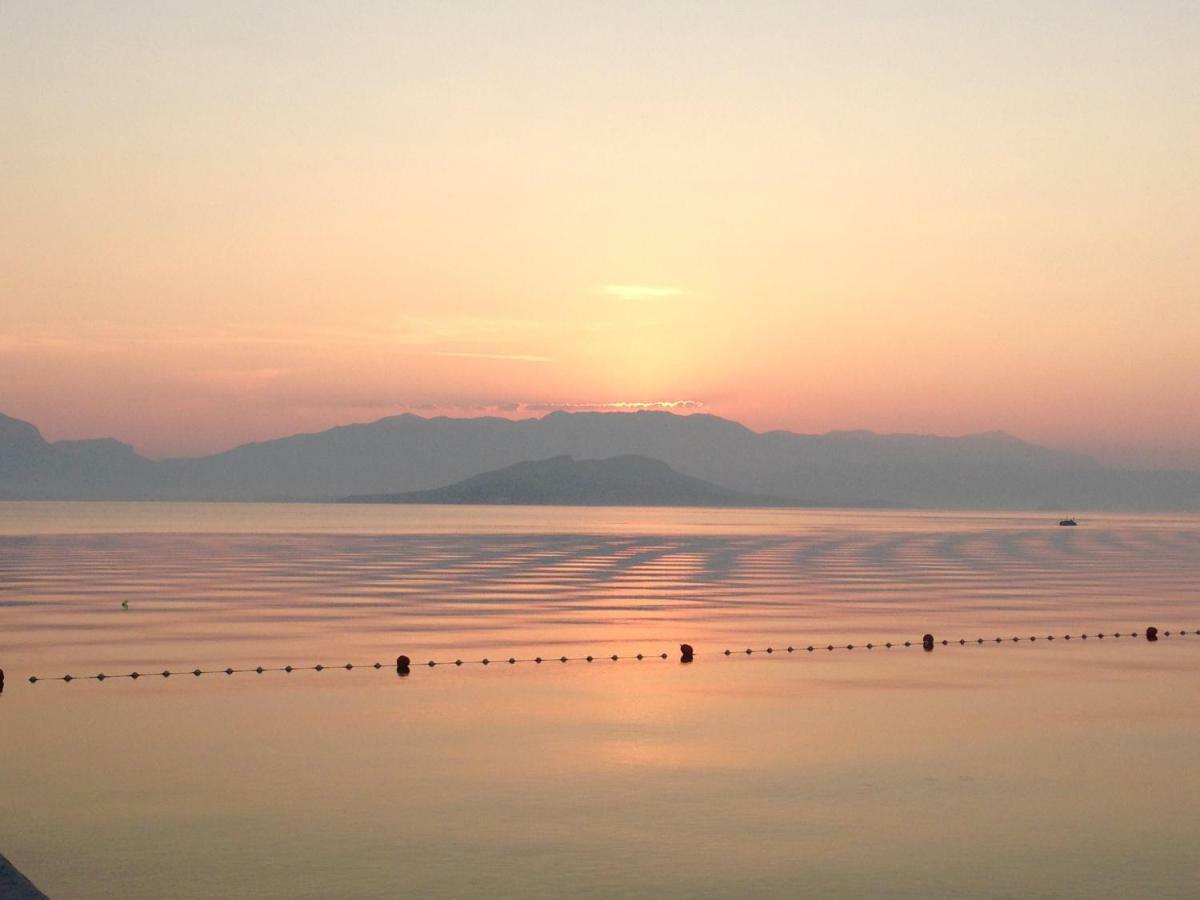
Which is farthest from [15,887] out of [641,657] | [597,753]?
[641,657]

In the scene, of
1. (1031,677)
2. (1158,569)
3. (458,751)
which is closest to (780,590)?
(1031,677)

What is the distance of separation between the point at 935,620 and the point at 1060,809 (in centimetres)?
2290

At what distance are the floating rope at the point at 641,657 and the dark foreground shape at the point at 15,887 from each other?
46.5 feet

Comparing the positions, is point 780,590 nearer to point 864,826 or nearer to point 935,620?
point 935,620

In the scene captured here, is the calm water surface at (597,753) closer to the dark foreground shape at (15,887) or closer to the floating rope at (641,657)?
the floating rope at (641,657)

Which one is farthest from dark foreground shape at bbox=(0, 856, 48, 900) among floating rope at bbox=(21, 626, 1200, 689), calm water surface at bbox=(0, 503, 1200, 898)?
floating rope at bbox=(21, 626, 1200, 689)

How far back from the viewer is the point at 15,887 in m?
11.2

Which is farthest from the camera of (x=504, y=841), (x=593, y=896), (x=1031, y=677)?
(x=1031, y=677)

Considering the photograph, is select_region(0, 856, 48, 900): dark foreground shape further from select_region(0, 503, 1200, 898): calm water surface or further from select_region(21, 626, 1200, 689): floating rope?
select_region(21, 626, 1200, 689): floating rope

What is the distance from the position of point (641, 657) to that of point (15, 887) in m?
19.3

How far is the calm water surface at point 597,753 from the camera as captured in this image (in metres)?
13.3

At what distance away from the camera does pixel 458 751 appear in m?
19.2

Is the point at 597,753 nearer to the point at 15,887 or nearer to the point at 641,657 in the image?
the point at 15,887

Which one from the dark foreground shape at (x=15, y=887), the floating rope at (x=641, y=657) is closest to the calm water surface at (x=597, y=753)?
the floating rope at (x=641, y=657)
